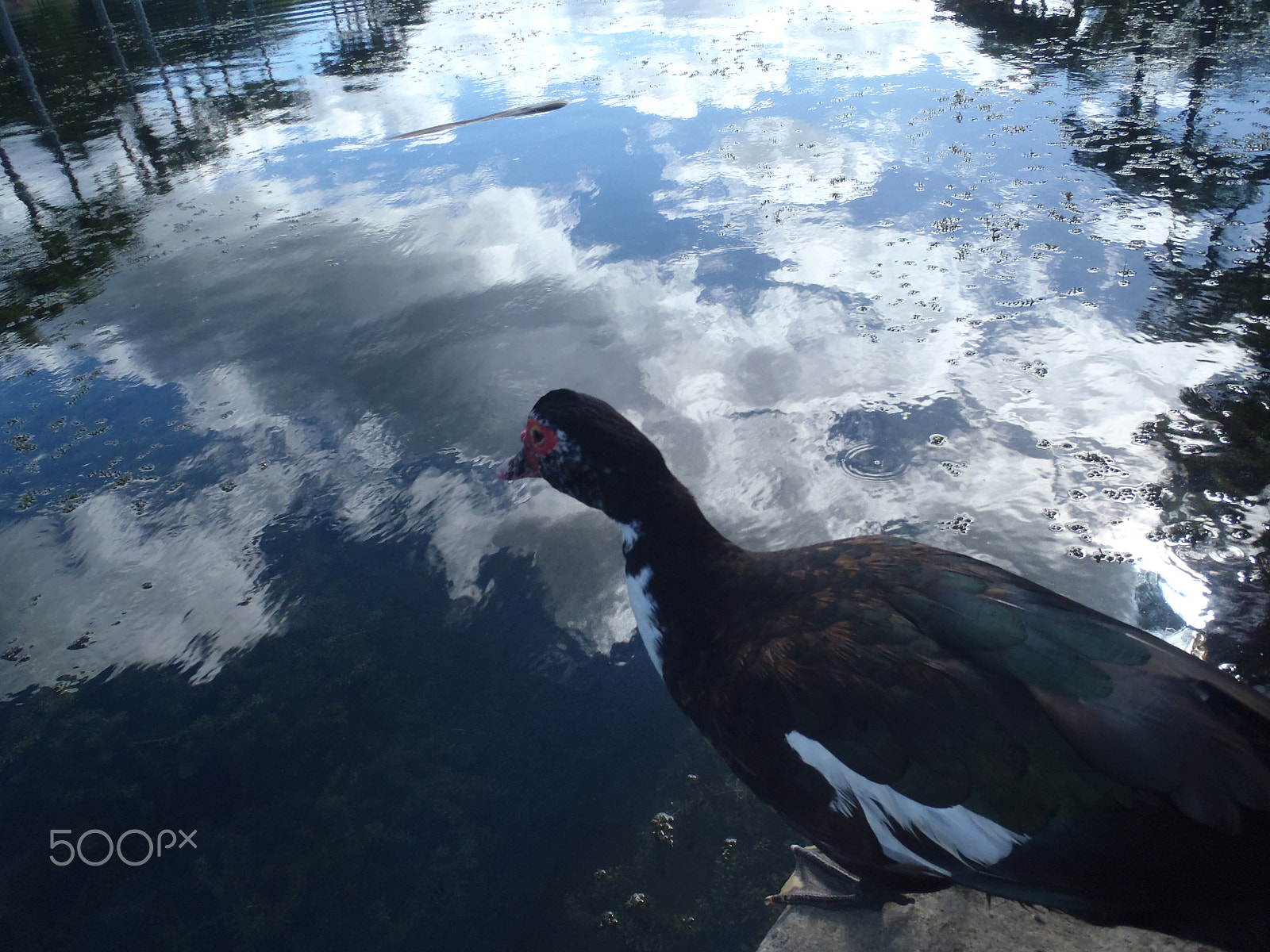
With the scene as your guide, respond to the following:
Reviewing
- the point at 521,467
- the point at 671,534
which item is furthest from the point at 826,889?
the point at 521,467

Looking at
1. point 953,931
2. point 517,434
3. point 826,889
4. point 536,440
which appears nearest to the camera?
point 953,931

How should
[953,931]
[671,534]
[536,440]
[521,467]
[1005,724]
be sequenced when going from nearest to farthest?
1. [1005,724]
2. [953,931]
3. [671,534]
4. [536,440]
5. [521,467]

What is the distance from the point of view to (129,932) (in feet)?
8.74

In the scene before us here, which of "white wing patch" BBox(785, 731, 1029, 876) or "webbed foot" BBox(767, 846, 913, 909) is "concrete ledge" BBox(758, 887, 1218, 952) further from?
"white wing patch" BBox(785, 731, 1029, 876)

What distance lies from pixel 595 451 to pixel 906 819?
157 centimetres

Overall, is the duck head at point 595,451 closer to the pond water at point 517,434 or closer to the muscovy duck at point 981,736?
the muscovy duck at point 981,736

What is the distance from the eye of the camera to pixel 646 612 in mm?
2764

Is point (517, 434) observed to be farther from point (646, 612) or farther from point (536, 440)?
point (646, 612)

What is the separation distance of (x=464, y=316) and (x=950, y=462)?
3900mm

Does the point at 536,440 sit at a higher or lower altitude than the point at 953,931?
higher

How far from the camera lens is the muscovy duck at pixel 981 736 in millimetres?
1805

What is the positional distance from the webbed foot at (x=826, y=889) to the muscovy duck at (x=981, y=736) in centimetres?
2

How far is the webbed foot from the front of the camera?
2.46 metres

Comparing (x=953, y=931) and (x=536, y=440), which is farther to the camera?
(x=536, y=440)
